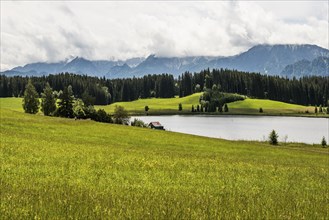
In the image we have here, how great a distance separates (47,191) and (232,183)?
9.69m

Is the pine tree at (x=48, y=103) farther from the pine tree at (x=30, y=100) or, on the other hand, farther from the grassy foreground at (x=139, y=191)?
the grassy foreground at (x=139, y=191)

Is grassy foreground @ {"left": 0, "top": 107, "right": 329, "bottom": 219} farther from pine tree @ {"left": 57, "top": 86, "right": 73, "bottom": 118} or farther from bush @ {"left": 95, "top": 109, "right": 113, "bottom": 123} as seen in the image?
pine tree @ {"left": 57, "top": 86, "right": 73, "bottom": 118}

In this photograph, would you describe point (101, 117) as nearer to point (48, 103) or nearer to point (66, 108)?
point (66, 108)

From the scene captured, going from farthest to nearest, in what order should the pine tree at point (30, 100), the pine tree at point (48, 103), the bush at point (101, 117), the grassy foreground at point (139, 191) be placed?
the pine tree at point (30, 100)
the pine tree at point (48, 103)
the bush at point (101, 117)
the grassy foreground at point (139, 191)

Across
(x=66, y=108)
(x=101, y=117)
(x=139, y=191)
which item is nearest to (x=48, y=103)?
(x=66, y=108)

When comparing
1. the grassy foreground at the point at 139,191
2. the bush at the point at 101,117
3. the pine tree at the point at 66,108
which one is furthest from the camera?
the pine tree at the point at 66,108

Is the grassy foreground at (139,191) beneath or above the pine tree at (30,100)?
beneath

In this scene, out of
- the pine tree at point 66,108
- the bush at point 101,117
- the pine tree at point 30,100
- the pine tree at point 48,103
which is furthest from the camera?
the pine tree at point 30,100

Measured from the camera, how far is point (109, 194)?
→ 13.9m

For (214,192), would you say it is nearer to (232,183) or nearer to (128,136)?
(232,183)

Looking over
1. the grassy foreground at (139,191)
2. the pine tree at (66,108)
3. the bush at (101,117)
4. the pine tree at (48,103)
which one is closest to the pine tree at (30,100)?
the pine tree at (48,103)

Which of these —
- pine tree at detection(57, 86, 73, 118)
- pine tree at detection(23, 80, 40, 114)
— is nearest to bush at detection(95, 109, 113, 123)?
pine tree at detection(57, 86, 73, 118)

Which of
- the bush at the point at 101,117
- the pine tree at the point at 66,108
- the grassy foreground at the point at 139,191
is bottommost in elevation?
the grassy foreground at the point at 139,191

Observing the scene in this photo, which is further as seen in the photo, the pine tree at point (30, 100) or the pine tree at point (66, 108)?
the pine tree at point (30, 100)
